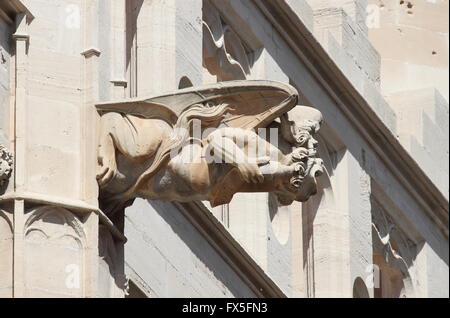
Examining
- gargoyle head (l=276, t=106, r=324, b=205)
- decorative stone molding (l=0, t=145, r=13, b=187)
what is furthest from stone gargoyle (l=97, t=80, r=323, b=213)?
decorative stone molding (l=0, t=145, r=13, b=187)

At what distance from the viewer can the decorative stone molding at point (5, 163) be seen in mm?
19594

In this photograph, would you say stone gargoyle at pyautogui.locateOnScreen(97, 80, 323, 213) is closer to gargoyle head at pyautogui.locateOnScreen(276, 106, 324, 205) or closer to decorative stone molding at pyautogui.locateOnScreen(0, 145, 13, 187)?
gargoyle head at pyautogui.locateOnScreen(276, 106, 324, 205)

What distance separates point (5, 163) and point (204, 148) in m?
1.30

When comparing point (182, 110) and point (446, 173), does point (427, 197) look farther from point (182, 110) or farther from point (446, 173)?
point (182, 110)

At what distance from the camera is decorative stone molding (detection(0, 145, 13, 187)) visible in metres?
19.6

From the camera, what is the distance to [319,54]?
1258 inches

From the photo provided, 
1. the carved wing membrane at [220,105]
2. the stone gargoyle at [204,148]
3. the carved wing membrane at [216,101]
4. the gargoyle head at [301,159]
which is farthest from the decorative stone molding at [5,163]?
the gargoyle head at [301,159]

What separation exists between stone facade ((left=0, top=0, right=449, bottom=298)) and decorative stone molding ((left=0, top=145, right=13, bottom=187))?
0.05 feet

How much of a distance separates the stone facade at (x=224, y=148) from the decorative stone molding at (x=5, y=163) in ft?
0.05

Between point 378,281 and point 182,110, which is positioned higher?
point 378,281

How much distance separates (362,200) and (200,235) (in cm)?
588

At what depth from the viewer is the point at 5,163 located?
19.6 m

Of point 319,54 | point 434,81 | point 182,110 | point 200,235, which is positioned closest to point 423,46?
point 434,81

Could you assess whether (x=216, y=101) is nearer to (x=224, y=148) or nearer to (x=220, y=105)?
(x=220, y=105)
